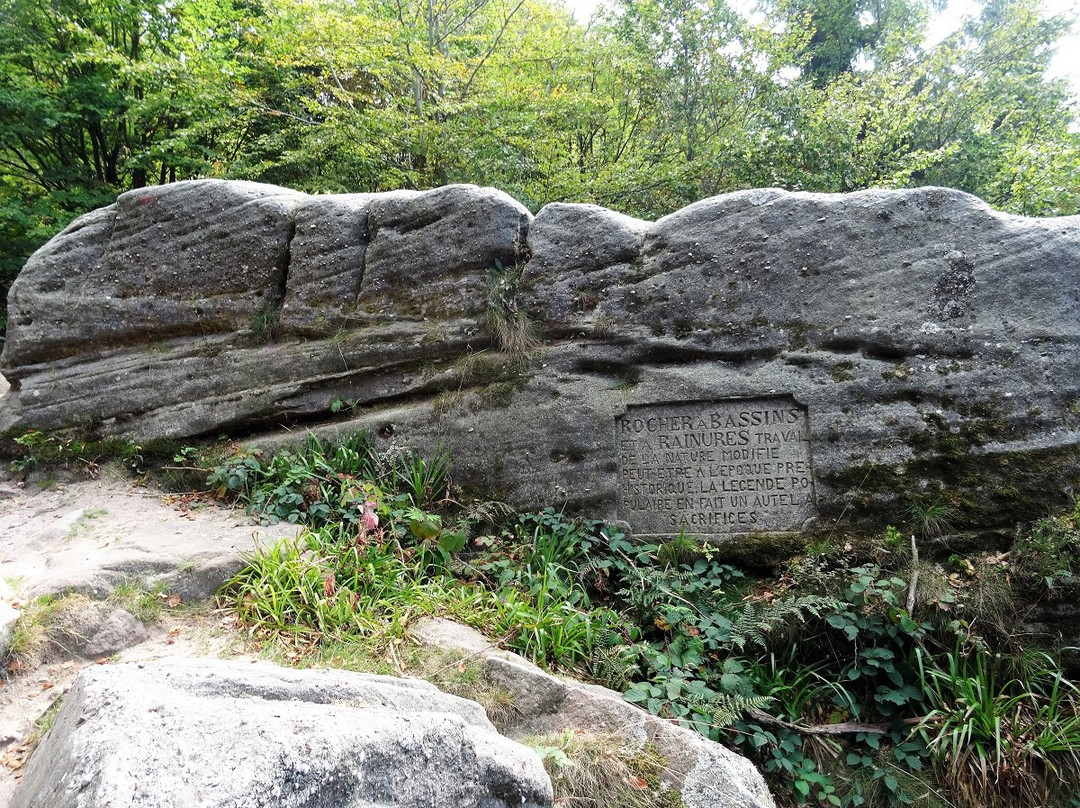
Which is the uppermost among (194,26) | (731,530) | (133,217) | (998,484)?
(194,26)

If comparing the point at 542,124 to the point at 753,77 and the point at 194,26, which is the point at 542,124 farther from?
the point at 194,26

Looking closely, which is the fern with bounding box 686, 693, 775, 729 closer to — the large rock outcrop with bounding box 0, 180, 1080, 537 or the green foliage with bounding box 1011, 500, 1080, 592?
the large rock outcrop with bounding box 0, 180, 1080, 537

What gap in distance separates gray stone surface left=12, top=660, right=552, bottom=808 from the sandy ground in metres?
0.95

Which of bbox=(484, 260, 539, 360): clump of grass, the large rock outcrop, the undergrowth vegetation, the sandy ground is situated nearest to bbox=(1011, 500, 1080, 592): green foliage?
the undergrowth vegetation

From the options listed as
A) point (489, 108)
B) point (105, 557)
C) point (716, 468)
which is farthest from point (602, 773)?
point (489, 108)

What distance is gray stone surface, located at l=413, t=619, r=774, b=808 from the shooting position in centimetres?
313

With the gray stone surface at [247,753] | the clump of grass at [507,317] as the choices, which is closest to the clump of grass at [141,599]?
the gray stone surface at [247,753]

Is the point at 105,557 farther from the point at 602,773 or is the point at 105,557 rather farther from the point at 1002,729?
the point at 1002,729

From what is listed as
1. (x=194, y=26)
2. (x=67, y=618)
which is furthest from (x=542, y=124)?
(x=67, y=618)

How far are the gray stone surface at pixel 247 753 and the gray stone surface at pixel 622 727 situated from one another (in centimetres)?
103

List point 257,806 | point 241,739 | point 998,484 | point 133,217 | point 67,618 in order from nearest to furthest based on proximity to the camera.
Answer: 1. point 257,806
2. point 241,739
3. point 67,618
4. point 998,484
5. point 133,217

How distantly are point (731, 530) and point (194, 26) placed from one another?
1224 cm

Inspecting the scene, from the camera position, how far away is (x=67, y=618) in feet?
12.3

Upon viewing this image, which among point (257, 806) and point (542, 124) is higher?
point (542, 124)
